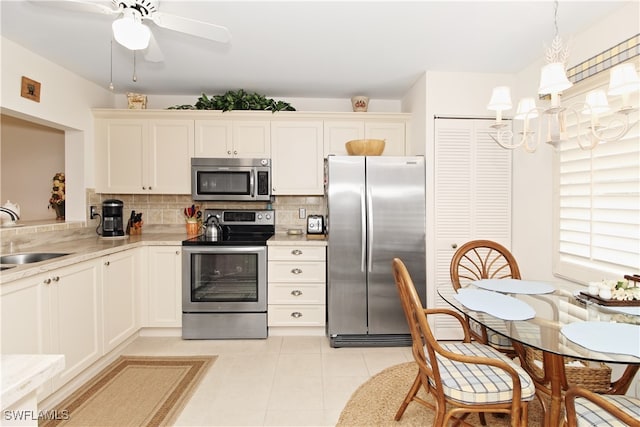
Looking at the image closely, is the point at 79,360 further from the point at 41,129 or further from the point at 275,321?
the point at 41,129

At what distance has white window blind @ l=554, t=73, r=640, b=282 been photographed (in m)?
1.94

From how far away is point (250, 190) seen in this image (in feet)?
11.4

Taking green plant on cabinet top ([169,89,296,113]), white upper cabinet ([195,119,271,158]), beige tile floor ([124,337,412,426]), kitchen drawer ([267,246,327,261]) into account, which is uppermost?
green plant on cabinet top ([169,89,296,113])

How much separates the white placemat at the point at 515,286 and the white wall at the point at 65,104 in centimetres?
348

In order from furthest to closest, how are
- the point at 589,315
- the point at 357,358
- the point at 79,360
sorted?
the point at 357,358 → the point at 79,360 → the point at 589,315

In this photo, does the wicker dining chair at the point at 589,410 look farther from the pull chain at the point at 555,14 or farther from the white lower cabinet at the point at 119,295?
the white lower cabinet at the point at 119,295

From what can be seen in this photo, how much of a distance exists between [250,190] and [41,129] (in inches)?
98.9

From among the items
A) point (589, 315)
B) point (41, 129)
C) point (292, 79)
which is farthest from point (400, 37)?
point (41, 129)

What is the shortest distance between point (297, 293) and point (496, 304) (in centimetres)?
188

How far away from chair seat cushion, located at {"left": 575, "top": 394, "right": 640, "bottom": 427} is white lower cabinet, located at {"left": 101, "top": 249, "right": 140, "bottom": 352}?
9.70 feet

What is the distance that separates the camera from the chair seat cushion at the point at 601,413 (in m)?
1.26

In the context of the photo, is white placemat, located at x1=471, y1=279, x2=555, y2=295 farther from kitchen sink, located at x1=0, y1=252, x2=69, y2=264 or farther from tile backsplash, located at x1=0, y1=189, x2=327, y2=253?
kitchen sink, located at x1=0, y1=252, x2=69, y2=264

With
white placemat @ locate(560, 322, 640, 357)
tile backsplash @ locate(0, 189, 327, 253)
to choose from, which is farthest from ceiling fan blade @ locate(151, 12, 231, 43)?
white placemat @ locate(560, 322, 640, 357)

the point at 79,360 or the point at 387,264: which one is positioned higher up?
the point at 387,264
